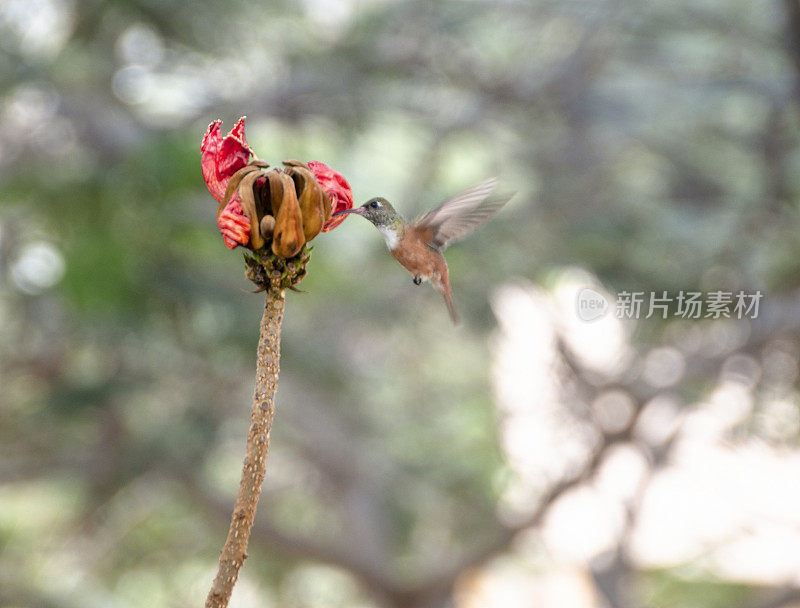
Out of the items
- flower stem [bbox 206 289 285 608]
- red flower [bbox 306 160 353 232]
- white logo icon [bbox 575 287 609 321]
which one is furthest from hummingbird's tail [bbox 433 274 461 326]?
white logo icon [bbox 575 287 609 321]

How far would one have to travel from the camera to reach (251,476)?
0.35 m

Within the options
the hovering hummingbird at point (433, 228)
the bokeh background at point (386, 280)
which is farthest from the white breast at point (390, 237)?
the bokeh background at point (386, 280)

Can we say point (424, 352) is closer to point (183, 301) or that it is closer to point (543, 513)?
point (543, 513)

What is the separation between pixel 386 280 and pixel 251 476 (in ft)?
11.9

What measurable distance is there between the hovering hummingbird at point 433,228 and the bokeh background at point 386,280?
2.99ft

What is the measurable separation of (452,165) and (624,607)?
8.11 feet

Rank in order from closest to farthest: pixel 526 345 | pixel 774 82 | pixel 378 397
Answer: pixel 774 82
pixel 526 345
pixel 378 397

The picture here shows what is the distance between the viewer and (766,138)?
3195mm

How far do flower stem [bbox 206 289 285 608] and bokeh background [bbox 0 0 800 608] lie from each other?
1223 millimetres

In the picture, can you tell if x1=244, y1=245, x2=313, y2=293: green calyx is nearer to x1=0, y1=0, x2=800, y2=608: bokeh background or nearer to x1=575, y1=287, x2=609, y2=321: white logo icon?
x1=0, y1=0, x2=800, y2=608: bokeh background

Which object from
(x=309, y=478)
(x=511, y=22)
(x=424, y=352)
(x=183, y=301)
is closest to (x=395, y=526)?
(x=309, y=478)

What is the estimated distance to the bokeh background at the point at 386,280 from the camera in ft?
8.37

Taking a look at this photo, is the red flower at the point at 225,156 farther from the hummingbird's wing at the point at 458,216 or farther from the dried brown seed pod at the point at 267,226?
the hummingbird's wing at the point at 458,216

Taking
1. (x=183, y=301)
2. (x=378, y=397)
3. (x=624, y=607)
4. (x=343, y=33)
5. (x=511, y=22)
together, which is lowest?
(x=183, y=301)
